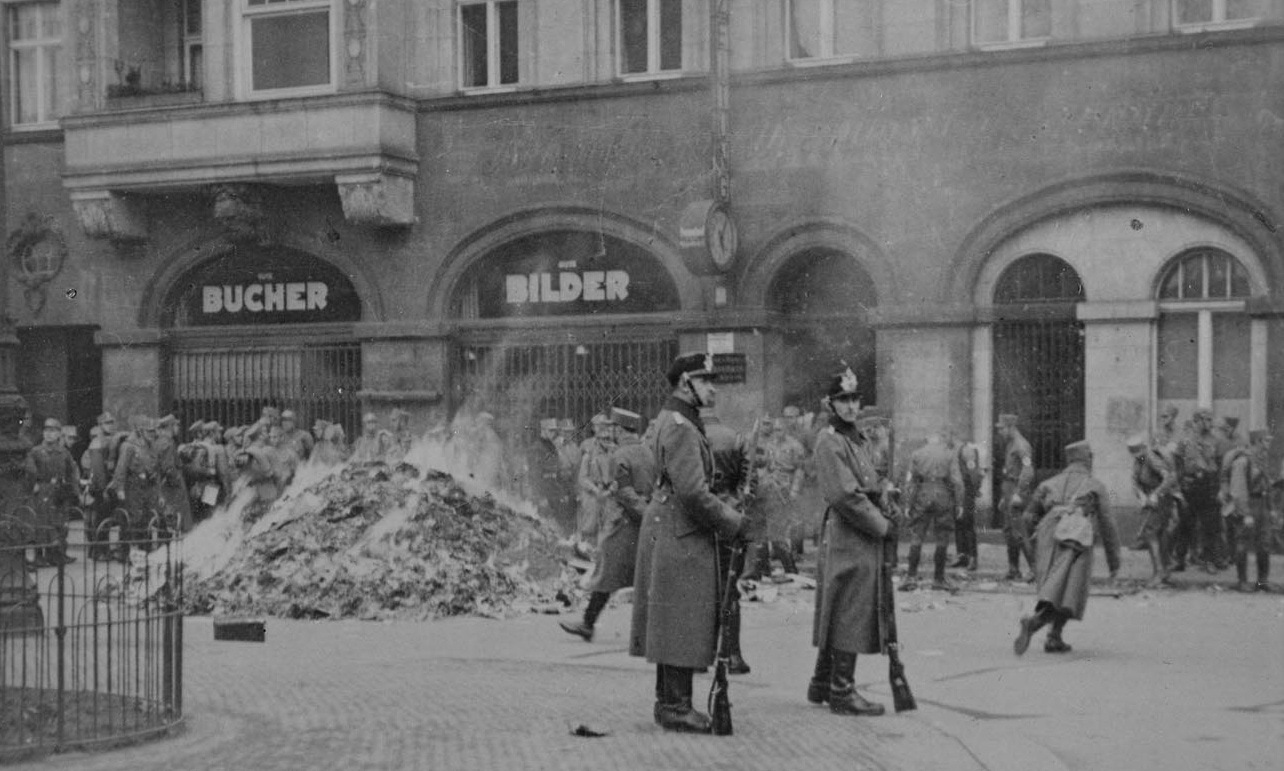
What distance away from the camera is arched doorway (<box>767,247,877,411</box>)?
73.3ft

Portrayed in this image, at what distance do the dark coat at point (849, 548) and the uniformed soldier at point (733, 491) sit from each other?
49cm

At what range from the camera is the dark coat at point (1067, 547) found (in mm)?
11906

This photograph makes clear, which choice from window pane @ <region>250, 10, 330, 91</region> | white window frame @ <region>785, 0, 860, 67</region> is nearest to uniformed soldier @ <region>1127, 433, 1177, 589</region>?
white window frame @ <region>785, 0, 860, 67</region>

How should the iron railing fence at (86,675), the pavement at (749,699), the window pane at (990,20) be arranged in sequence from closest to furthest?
the iron railing fence at (86,675) → the pavement at (749,699) → the window pane at (990,20)

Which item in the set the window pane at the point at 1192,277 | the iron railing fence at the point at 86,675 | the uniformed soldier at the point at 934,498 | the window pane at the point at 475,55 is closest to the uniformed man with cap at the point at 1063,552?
the uniformed soldier at the point at 934,498

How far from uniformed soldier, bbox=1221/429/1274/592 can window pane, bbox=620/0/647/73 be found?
10290 millimetres

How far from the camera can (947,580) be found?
16875mm

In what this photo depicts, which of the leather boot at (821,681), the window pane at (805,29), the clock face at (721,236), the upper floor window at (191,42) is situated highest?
the upper floor window at (191,42)

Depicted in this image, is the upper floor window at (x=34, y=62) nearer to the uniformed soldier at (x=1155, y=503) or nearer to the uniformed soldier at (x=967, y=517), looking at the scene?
the uniformed soldier at (x=967, y=517)

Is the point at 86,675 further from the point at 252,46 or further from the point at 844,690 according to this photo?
the point at 252,46

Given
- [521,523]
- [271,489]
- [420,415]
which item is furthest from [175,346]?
[521,523]

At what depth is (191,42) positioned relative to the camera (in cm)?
2595

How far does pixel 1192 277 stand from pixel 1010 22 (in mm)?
3921

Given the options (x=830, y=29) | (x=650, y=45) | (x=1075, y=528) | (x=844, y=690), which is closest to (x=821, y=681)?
(x=844, y=690)
